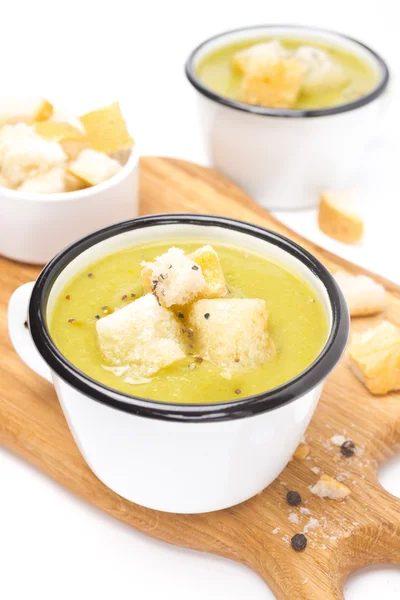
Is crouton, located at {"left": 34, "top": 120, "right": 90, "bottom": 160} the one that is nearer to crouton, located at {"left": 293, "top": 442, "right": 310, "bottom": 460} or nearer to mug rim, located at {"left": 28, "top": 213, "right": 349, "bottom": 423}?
mug rim, located at {"left": 28, "top": 213, "right": 349, "bottom": 423}

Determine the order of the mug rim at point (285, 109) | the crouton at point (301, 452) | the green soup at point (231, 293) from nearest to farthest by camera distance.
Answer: the green soup at point (231, 293), the crouton at point (301, 452), the mug rim at point (285, 109)

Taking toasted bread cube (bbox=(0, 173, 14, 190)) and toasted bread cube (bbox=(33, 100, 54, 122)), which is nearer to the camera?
toasted bread cube (bbox=(0, 173, 14, 190))

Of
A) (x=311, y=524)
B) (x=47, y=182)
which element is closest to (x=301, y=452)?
(x=311, y=524)

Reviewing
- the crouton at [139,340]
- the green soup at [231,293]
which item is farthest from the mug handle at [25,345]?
the crouton at [139,340]

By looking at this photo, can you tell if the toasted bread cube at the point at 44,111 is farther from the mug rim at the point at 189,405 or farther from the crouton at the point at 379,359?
the crouton at the point at 379,359

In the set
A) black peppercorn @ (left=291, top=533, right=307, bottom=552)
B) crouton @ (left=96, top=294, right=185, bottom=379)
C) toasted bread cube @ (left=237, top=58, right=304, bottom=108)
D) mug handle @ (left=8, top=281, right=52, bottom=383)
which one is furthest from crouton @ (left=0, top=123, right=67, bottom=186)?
black peppercorn @ (left=291, top=533, right=307, bottom=552)

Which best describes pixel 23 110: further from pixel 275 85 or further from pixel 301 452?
pixel 301 452
